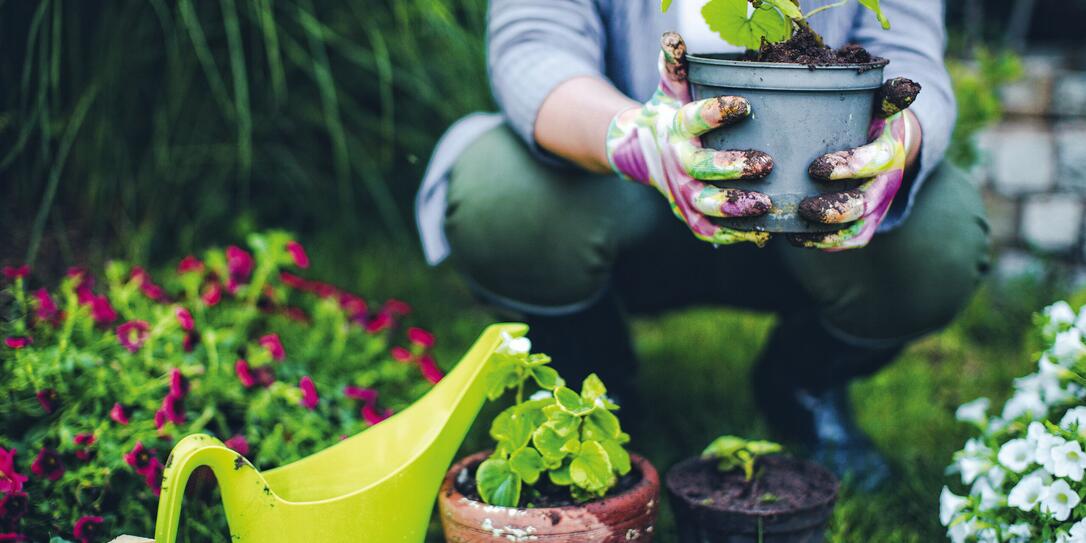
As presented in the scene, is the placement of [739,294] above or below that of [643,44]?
below

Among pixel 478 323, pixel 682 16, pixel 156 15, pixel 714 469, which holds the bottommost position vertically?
pixel 478 323

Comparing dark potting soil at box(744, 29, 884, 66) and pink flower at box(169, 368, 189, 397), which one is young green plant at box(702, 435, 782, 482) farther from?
pink flower at box(169, 368, 189, 397)

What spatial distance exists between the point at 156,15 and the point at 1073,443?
65.7 inches

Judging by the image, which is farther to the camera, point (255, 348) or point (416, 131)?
point (416, 131)

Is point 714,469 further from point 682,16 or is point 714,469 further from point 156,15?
point 156,15

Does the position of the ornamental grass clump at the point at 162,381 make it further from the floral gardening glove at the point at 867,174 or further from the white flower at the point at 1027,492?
the white flower at the point at 1027,492

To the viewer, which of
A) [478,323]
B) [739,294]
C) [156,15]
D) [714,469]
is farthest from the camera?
[478,323]

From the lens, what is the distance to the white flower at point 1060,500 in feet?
3.13

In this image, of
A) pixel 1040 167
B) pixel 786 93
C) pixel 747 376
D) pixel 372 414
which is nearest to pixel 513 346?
pixel 786 93

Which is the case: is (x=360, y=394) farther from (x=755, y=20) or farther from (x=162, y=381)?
(x=755, y=20)

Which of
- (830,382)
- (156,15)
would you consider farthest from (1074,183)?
(156,15)

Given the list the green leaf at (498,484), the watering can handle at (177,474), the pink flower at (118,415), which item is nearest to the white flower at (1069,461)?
the green leaf at (498,484)

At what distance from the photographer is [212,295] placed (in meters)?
1.51

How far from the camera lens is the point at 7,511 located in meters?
1.00
